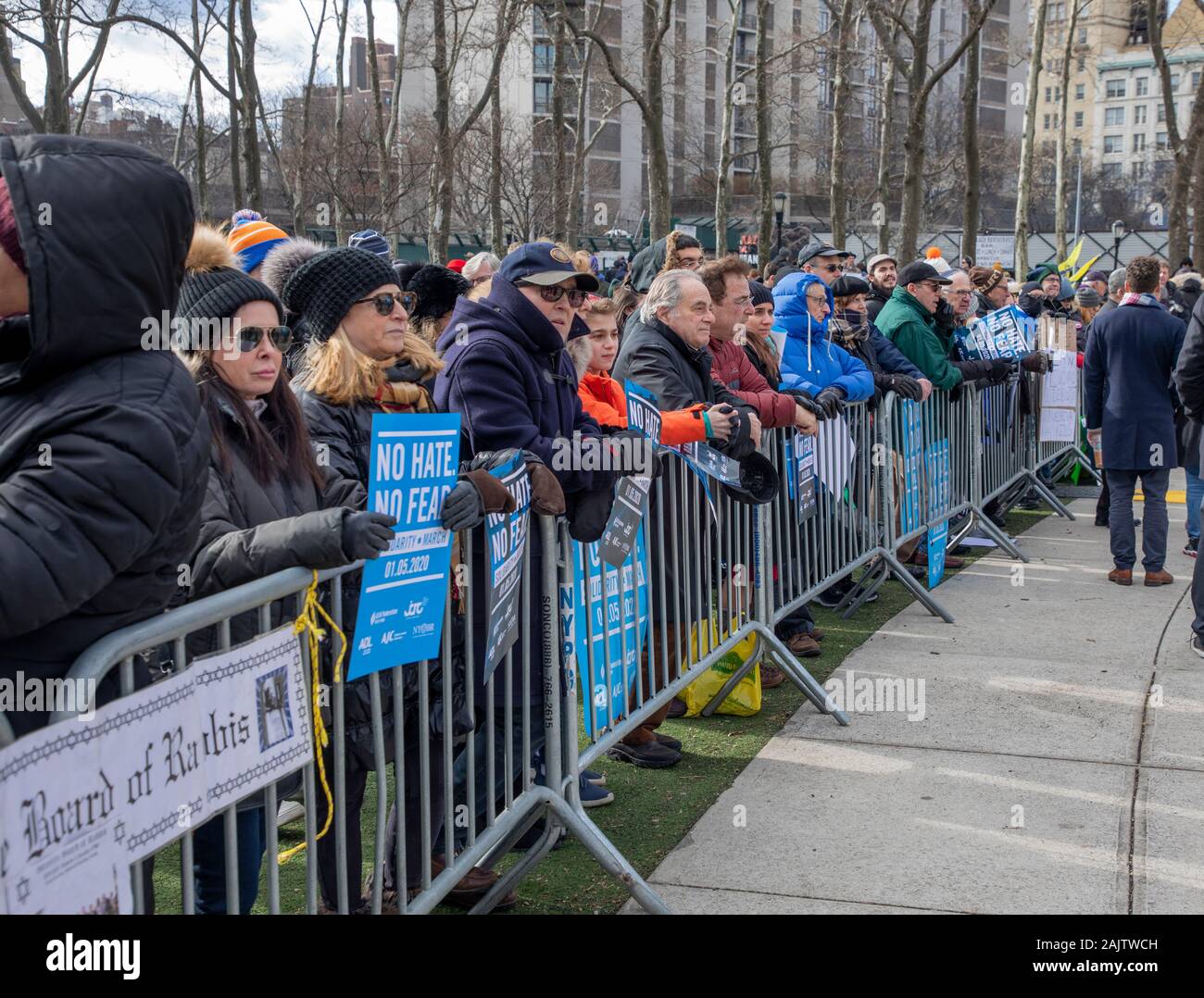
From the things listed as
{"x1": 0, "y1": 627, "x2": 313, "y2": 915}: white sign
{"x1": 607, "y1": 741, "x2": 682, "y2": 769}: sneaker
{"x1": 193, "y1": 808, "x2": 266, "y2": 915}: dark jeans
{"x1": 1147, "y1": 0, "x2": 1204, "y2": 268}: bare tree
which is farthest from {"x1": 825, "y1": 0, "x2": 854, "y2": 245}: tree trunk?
{"x1": 0, "y1": 627, "x2": 313, "y2": 915}: white sign

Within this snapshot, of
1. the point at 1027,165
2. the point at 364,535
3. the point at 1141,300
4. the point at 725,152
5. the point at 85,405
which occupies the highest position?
the point at 725,152

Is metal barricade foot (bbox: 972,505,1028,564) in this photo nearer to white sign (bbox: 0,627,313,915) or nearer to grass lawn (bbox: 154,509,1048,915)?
grass lawn (bbox: 154,509,1048,915)

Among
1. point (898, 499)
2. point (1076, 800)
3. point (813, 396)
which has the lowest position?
point (1076, 800)

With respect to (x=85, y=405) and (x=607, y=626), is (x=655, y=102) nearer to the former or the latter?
(x=607, y=626)

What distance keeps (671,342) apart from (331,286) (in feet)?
7.67

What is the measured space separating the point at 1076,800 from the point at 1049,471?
9.14m

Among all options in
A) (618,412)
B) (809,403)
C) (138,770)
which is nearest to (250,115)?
(809,403)

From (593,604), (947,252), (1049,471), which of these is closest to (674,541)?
(593,604)

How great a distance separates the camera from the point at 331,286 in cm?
384

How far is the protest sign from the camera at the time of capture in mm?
3617

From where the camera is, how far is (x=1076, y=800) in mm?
4914
